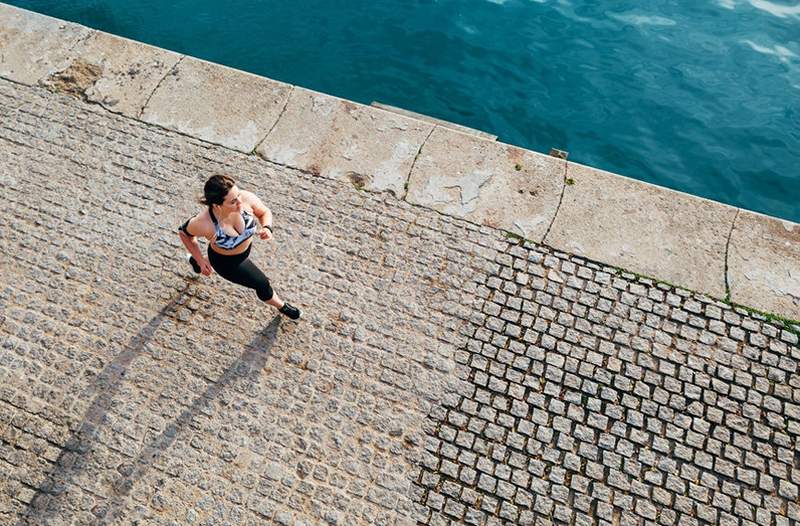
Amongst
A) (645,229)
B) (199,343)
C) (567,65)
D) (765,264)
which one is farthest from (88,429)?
(567,65)

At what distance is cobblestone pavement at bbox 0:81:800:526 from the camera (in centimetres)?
480

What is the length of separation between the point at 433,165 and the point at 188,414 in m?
3.87

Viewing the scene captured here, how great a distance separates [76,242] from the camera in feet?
20.0

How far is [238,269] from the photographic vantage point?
193 inches

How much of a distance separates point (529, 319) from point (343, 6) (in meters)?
8.92

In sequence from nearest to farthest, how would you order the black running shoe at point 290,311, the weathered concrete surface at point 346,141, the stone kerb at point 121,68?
1. the black running shoe at point 290,311
2. the weathered concrete surface at point 346,141
3. the stone kerb at point 121,68

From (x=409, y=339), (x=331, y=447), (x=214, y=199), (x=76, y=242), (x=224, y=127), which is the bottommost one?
(x=331, y=447)

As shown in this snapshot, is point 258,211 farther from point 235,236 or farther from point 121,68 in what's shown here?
point 121,68

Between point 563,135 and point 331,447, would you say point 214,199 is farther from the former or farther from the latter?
point 563,135

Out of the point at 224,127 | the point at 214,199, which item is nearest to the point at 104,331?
the point at 214,199

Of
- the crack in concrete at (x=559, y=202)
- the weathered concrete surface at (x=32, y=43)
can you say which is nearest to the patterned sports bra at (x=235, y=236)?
the crack in concrete at (x=559, y=202)

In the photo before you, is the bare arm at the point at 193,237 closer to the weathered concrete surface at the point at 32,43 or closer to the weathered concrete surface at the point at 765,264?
the weathered concrete surface at the point at 32,43

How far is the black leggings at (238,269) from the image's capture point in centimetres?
483

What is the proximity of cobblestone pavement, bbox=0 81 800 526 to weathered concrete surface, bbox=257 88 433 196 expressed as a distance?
38 centimetres
